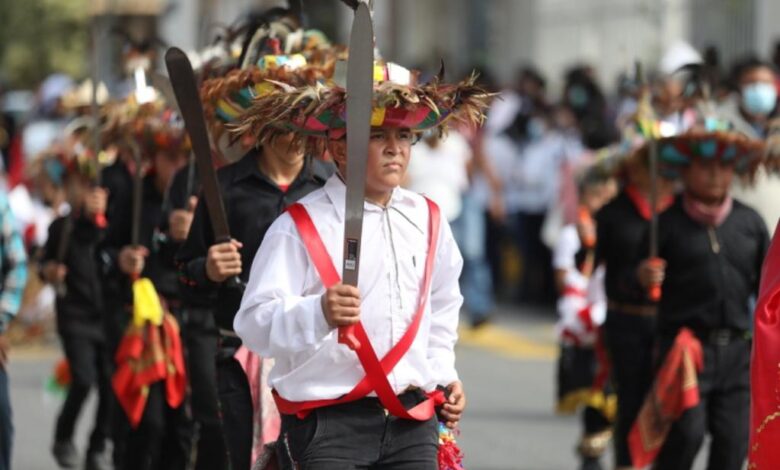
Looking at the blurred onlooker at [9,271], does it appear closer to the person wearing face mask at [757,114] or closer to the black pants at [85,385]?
the black pants at [85,385]

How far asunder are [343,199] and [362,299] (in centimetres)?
34

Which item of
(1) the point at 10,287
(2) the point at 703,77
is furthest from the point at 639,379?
(1) the point at 10,287

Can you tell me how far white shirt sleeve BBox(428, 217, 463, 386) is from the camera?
6.13 m

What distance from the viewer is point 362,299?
5926mm

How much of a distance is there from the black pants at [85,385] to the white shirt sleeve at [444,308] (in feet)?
16.0

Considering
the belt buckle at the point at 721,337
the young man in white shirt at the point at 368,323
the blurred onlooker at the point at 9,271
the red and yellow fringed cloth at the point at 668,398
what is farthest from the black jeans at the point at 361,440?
the belt buckle at the point at 721,337

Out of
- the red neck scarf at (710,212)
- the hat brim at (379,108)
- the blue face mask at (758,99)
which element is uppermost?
the blue face mask at (758,99)

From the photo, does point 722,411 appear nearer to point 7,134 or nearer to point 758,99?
point 758,99

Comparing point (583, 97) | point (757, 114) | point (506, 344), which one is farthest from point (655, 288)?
point (583, 97)

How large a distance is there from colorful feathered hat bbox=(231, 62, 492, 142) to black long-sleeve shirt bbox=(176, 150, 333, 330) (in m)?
1.16

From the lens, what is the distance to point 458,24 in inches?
1217

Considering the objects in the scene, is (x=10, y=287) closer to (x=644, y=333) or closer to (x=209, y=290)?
(x=209, y=290)

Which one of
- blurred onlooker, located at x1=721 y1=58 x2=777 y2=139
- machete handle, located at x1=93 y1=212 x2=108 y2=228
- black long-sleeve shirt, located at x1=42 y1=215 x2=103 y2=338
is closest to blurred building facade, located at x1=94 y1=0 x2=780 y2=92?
blurred onlooker, located at x1=721 y1=58 x2=777 y2=139

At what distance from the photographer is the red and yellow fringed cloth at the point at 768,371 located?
6.41 m
